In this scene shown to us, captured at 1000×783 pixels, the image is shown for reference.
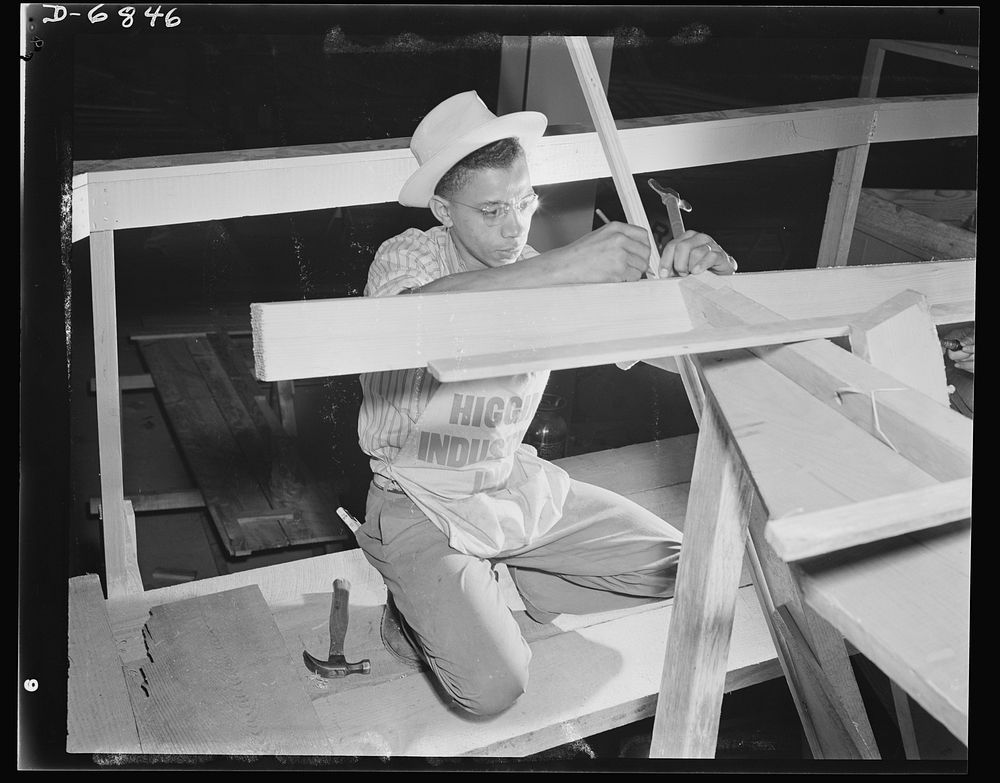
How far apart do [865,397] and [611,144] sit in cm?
87

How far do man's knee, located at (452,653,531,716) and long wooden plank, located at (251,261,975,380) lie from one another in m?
0.80

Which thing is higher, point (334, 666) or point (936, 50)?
point (936, 50)

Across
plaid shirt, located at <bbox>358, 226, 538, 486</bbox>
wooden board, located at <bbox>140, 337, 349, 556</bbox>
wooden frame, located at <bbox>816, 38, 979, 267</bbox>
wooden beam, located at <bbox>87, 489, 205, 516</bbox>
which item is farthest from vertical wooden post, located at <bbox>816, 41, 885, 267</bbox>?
wooden beam, located at <bbox>87, 489, 205, 516</bbox>

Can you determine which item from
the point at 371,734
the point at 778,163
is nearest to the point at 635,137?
the point at 778,163

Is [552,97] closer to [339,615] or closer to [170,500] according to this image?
[339,615]

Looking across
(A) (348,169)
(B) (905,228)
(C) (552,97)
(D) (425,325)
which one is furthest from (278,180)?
(B) (905,228)

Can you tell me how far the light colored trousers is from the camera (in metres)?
1.90

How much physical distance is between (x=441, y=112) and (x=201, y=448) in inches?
75.4

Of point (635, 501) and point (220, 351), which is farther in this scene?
point (220, 351)

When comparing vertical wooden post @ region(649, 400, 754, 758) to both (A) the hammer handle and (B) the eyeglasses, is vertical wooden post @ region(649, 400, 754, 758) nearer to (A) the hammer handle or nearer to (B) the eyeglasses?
(B) the eyeglasses

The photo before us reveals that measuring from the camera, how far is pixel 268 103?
176cm

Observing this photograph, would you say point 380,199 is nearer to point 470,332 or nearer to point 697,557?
point 470,332

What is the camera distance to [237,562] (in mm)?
2914

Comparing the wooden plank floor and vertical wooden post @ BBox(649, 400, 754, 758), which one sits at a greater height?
vertical wooden post @ BBox(649, 400, 754, 758)
